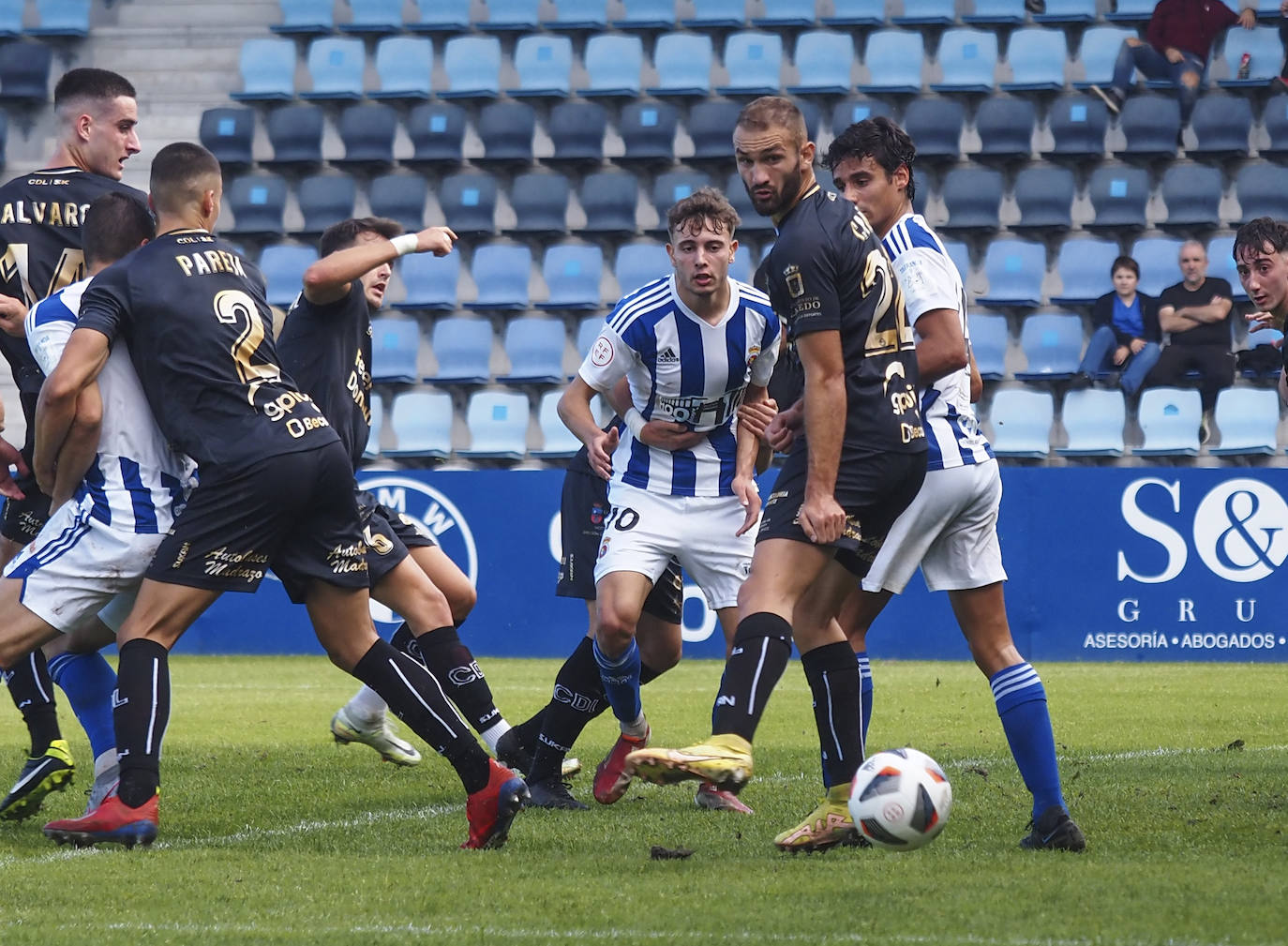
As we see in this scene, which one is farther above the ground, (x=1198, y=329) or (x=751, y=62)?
(x=751, y=62)

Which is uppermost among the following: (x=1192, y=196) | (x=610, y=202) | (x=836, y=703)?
(x=610, y=202)

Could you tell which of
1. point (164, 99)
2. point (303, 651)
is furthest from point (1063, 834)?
point (164, 99)

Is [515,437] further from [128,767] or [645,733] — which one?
[128,767]

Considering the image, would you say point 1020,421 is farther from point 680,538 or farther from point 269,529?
point 269,529

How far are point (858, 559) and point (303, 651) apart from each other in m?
9.58

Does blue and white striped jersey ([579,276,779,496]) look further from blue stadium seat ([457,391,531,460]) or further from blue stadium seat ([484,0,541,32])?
blue stadium seat ([484,0,541,32])

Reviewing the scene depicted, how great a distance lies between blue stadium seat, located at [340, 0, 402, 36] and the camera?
62.7ft

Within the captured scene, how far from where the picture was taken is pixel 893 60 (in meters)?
17.7

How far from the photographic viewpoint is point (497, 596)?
13.4m

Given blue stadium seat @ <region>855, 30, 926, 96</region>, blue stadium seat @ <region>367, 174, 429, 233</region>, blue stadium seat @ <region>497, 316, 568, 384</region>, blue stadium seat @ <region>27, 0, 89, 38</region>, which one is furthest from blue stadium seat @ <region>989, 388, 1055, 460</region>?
blue stadium seat @ <region>27, 0, 89, 38</region>

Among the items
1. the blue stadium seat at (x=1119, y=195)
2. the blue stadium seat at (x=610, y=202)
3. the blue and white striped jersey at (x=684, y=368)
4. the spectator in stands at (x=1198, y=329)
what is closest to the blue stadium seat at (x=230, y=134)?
the blue stadium seat at (x=610, y=202)

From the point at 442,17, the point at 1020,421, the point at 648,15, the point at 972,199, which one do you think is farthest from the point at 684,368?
the point at 442,17

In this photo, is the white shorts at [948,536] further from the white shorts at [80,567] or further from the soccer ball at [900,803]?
the white shorts at [80,567]

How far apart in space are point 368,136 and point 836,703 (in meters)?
14.2
